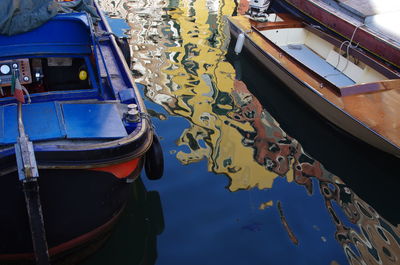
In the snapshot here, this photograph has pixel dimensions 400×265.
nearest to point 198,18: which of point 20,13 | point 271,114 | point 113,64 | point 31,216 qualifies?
point 271,114

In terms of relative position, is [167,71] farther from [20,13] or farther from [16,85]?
[16,85]

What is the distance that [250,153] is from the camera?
658 cm

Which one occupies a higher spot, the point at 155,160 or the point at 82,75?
Answer: the point at 82,75

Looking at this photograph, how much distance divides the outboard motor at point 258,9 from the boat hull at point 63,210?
7144mm

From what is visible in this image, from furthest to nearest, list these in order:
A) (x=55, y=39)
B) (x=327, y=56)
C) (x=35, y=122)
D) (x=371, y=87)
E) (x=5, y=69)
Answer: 1. (x=327, y=56)
2. (x=371, y=87)
3. (x=55, y=39)
4. (x=5, y=69)
5. (x=35, y=122)

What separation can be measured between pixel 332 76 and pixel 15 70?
22.0 feet

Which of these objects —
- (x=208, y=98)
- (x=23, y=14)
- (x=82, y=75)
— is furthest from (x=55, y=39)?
(x=208, y=98)

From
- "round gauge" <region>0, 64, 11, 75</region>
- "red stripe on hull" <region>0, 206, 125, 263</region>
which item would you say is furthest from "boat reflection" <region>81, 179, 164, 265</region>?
"round gauge" <region>0, 64, 11, 75</region>

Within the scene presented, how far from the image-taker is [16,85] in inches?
155

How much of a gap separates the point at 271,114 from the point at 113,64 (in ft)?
11.4

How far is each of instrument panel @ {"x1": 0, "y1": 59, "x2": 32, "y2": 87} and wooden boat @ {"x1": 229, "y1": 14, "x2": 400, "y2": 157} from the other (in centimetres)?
505

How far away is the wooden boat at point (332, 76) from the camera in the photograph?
6527 millimetres

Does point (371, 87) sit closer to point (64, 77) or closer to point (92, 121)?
point (92, 121)

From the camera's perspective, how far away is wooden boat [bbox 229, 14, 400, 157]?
6.53 meters
